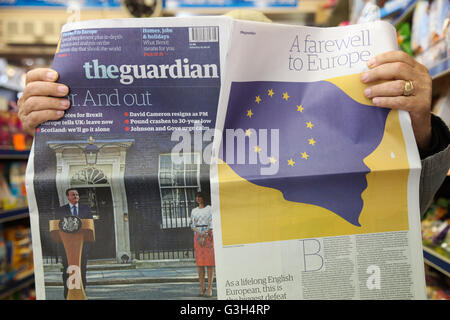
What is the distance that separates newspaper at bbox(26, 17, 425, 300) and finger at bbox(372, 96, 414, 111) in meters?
0.02

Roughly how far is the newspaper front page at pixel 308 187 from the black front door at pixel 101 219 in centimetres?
22

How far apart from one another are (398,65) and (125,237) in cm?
68

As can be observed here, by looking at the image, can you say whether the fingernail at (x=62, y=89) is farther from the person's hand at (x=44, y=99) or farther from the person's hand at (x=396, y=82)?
the person's hand at (x=396, y=82)

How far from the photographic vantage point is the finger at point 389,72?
0.57 metres

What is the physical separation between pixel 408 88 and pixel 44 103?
0.76 m


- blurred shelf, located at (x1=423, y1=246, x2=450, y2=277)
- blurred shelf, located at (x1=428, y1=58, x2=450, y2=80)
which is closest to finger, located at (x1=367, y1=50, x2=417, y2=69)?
blurred shelf, located at (x1=428, y1=58, x2=450, y2=80)

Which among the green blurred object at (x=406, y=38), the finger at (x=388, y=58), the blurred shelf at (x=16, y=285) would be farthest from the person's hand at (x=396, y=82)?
the blurred shelf at (x=16, y=285)

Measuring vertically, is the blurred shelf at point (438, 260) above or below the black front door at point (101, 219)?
below

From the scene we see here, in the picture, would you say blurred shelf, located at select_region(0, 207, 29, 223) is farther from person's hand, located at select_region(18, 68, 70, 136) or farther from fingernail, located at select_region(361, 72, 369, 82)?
fingernail, located at select_region(361, 72, 369, 82)

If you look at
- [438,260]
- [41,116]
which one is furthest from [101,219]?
[438,260]

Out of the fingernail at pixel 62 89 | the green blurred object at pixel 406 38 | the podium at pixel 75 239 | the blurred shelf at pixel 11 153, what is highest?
the green blurred object at pixel 406 38

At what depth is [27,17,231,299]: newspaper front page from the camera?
1.89 ft
